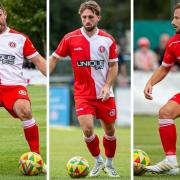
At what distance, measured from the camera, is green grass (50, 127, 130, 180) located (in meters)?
8.18

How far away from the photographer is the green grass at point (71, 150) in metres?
8.18

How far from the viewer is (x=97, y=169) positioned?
812 cm

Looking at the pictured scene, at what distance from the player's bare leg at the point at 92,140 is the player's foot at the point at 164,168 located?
51cm

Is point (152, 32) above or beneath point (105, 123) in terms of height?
above

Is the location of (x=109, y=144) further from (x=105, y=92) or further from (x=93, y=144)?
(x=105, y=92)

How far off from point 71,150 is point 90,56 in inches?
108

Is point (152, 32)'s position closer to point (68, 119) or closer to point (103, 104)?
point (68, 119)

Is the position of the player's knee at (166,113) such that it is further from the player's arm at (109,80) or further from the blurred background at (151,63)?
the blurred background at (151,63)

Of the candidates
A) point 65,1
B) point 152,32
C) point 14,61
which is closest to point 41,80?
point 14,61

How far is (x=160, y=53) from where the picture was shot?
56.2 feet

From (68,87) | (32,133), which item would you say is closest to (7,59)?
(32,133)

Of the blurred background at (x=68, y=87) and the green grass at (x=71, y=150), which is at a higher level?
the blurred background at (x=68, y=87)

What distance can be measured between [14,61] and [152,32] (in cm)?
1072

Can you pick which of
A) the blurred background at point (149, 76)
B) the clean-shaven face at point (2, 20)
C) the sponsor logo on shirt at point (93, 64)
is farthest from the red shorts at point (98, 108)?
the blurred background at point (149, 76)
